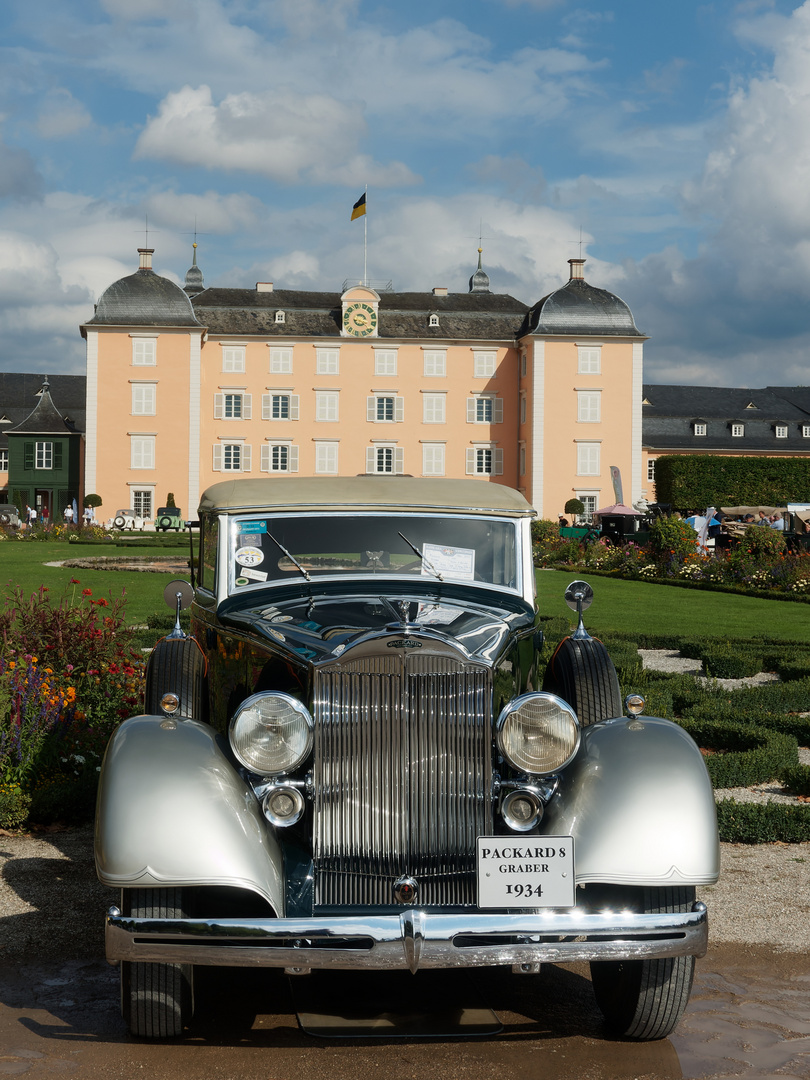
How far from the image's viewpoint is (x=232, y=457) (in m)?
57.0

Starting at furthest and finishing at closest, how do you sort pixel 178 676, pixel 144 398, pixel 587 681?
pixel 144 398, pixel 587 681, pixel 178 676

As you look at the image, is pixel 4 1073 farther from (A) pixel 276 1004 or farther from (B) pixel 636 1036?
(B) pixel 636 1036

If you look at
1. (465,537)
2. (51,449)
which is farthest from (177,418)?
(465,537)

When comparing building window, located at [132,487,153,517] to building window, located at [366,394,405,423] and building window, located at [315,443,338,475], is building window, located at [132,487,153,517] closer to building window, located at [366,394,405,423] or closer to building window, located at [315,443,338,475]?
building window, located at [315,443,338,475]

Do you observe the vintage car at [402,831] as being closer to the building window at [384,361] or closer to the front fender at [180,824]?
the front fender at [180,824]

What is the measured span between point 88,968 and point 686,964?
2.28 meters

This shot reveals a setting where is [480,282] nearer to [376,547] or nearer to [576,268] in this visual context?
[576,268]

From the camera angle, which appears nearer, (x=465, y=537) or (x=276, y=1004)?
(x=276, y=1004)

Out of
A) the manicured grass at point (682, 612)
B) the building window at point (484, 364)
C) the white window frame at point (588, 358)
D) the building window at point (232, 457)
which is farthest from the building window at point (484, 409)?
the manicured grass at point (682, 612)

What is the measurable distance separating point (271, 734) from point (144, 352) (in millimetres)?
53599

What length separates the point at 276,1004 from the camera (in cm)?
381

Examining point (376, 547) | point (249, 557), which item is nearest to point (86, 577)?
point (249, 557)

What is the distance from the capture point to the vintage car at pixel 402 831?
3133 millimetres

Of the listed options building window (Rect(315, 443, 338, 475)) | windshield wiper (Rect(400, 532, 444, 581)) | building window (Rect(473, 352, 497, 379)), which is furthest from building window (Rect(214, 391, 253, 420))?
windshield wiper (Rect(400, 532, 444, 581))
